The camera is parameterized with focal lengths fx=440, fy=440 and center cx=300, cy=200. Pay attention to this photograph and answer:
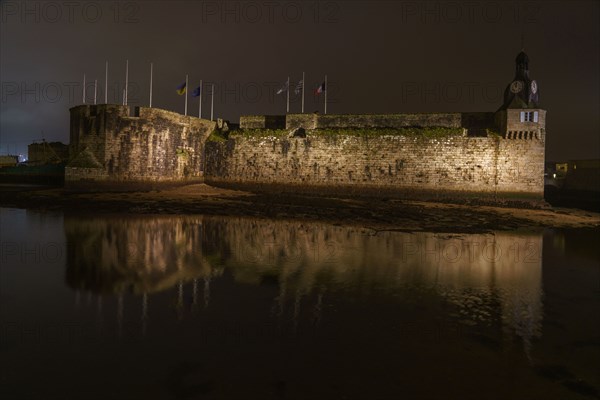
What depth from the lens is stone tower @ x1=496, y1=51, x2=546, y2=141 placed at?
2712 centimetres

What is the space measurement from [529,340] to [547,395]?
1600 mm

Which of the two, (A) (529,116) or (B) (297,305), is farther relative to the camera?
(A) (529,116)

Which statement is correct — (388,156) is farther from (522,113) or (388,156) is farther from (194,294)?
(194,294)

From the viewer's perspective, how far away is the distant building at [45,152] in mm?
35572

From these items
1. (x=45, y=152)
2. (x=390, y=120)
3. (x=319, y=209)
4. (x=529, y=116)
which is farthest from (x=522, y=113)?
(x=45, y=152)

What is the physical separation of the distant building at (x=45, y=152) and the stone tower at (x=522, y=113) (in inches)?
1272

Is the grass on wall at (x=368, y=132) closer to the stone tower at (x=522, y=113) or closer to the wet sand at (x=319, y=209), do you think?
the stone tower at (x=522, y=113)

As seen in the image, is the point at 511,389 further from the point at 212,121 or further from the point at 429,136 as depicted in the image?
the point at 212,121

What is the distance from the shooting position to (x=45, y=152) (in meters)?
36.2

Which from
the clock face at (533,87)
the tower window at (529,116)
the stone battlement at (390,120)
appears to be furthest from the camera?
the stone battlement at (390,120)

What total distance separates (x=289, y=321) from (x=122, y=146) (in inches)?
885

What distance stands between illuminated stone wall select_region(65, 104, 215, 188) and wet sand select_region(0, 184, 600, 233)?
1.35 metres

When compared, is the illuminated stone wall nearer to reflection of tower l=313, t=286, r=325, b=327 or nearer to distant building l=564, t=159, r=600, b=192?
reflection of tower l=313, t=286, r=325, b=327

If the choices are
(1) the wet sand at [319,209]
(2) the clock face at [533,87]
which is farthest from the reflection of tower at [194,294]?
(2) the clock face at [533,87]
